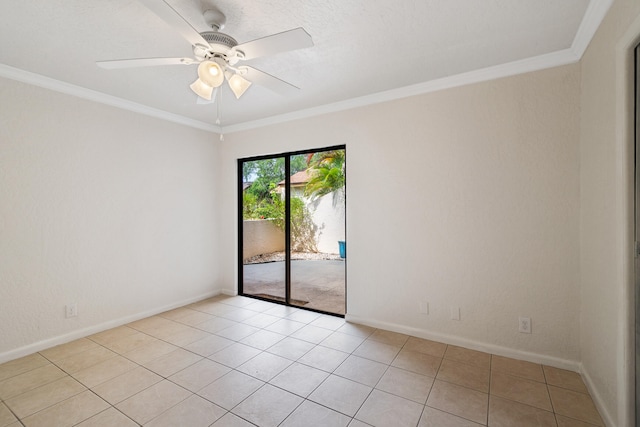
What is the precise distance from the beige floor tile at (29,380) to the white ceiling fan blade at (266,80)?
2.70m

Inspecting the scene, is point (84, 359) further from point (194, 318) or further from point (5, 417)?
point (194, 318)

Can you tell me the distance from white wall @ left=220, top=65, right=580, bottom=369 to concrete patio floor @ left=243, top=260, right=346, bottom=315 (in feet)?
2.64

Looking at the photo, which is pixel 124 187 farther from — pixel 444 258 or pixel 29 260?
pixel 444 258

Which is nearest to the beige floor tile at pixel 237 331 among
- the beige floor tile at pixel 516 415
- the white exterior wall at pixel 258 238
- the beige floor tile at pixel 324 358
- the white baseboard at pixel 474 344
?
the beige floor tile at pixel 324 358

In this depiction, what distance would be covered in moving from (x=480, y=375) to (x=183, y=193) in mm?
3833

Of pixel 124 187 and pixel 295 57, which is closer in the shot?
pixel 295 57

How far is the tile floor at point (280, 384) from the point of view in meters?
1.81

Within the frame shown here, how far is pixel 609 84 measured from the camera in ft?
5.68

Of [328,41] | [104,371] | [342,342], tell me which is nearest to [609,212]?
[328,41]

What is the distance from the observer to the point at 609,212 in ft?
5.65

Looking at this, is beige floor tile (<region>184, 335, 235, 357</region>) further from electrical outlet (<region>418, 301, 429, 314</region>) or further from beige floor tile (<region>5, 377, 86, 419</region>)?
electrical outlet (<region>418, 301, 429, 314</region>)

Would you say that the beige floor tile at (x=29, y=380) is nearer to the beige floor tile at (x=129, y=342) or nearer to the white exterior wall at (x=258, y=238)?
the beige floor tile at (x=129, y=342)

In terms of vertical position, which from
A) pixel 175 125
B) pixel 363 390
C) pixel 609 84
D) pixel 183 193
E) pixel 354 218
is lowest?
pixel 363 390

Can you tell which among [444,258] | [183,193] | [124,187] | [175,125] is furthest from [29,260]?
[444,258]
